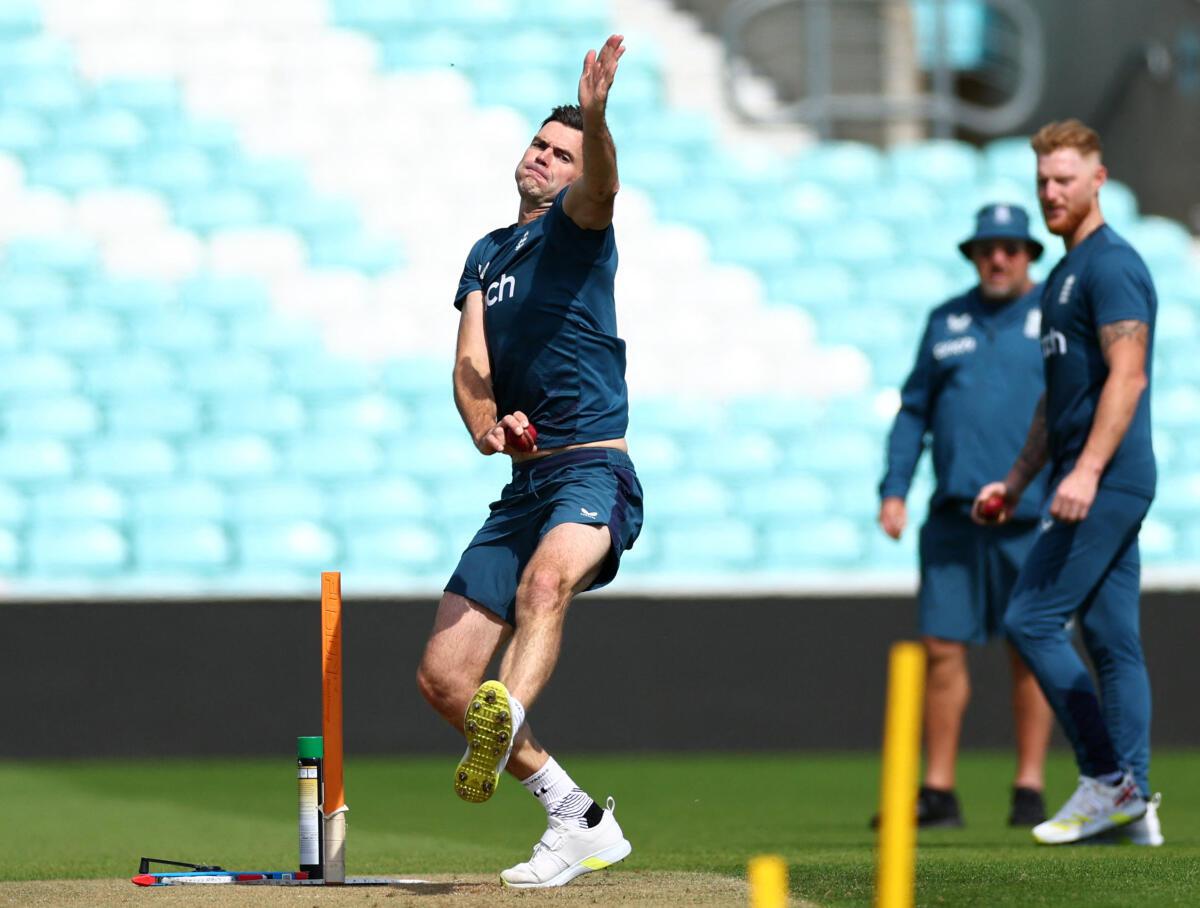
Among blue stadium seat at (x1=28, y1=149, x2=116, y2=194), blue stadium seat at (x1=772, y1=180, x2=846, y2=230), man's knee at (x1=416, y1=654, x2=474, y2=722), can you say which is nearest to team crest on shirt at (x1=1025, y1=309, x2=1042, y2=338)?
man's knee at (x1=416, y1=654, x2=474, y2=722)

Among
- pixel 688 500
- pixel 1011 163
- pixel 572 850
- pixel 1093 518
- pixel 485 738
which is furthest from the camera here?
pixel 1011 163

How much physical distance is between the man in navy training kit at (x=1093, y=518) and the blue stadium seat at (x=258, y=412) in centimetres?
637

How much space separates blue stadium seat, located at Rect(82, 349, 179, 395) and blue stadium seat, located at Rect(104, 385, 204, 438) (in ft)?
0.13

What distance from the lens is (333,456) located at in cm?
1108

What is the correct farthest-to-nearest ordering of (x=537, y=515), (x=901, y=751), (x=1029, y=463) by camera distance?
(x=1029, y=463) < (x=537, y=515) < (x=901, y=751)

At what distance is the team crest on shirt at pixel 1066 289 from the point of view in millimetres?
5715

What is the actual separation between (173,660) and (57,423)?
2.26 metres

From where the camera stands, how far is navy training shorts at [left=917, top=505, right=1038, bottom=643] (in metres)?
6.77

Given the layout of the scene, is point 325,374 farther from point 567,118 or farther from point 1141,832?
point 1141,832

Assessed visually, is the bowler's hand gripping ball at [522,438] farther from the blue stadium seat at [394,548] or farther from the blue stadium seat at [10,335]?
the blue stadium seat at [10,335]

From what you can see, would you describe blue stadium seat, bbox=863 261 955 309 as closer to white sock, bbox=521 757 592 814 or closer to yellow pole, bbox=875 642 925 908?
white sock, bbox=521 757 592 814

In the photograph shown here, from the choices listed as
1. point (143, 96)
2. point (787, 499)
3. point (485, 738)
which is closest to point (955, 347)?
point (485, 738)

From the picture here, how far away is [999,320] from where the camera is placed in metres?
7.05

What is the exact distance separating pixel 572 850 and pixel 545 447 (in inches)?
39.4
